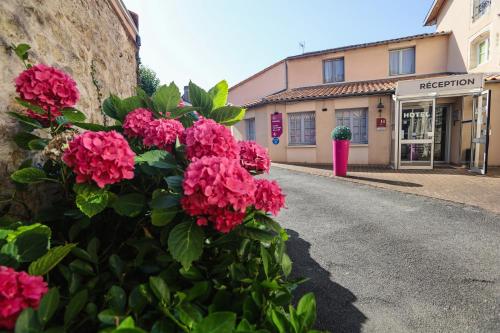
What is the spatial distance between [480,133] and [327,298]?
999cm

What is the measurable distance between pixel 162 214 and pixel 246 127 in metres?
16.6

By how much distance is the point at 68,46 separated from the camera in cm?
241

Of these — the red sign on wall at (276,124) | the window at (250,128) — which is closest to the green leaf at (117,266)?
the red sign on wall at (276,124)

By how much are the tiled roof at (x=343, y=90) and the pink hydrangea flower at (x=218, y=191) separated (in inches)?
487

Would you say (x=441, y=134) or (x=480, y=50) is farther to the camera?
(x=441, y=134)

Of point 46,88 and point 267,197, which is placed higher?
point 46,88

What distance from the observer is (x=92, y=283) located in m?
1.09

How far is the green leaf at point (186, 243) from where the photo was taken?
1.02 m

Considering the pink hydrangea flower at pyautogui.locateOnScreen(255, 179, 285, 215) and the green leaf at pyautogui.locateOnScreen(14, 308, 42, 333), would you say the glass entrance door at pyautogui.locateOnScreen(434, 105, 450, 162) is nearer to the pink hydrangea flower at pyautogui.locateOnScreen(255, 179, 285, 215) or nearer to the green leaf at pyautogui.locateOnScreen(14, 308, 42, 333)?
the pink hydrangea flower at pyautogui.locateOnScreen(255, 179, 285, 215)

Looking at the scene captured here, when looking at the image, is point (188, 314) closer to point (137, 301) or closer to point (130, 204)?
point (137, 301)

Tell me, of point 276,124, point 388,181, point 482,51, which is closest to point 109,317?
point 388,181

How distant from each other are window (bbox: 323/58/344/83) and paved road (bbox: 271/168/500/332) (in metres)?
10.6

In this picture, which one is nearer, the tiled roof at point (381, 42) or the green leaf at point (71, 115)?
the green leaf at point (71, 115)

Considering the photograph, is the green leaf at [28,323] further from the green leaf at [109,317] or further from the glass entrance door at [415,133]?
the glass entrance door at [415,133]
